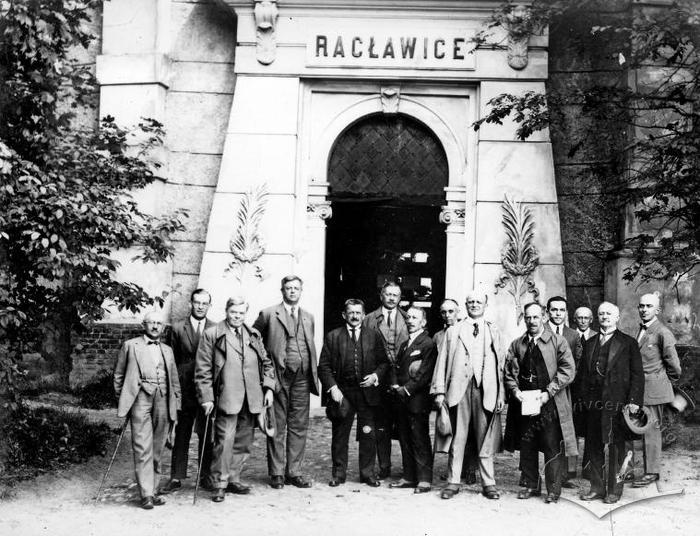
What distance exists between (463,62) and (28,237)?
255 inches

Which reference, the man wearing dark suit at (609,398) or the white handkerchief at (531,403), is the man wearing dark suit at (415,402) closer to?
the white handkerchief at (531,403)

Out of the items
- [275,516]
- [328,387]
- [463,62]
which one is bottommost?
[275,516]

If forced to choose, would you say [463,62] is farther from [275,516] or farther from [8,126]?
[275,516]

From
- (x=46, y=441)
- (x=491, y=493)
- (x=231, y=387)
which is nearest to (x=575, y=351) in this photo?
(x=491, y=493)

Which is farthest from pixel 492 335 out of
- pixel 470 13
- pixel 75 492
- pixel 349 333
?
pixel 470 13

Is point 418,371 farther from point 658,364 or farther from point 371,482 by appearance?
point 658,364

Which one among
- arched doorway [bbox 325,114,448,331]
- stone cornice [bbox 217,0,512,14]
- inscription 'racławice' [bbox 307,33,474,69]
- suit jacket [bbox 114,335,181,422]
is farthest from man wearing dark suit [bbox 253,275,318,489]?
stone cornice [bbox 217,0,512,14]

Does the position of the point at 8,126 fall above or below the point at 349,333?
above

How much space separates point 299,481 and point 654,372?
11.1 ft

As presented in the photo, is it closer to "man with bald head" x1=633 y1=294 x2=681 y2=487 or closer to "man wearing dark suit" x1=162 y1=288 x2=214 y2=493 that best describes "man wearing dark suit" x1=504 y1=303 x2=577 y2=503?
"man with bald head" x1=633 y1=294 x2=681 y2=487

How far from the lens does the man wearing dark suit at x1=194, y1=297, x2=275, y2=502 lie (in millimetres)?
7527

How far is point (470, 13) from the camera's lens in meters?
11.7

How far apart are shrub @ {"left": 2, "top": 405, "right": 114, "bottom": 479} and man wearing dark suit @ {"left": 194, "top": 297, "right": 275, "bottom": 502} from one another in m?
1.71

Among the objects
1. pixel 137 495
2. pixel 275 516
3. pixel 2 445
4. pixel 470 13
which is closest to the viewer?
pixel 275 516
